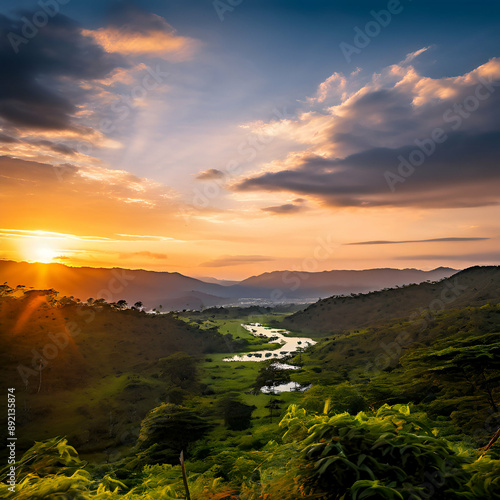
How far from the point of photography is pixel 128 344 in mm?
98875

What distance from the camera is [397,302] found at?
493ft

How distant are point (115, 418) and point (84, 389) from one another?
1815cm

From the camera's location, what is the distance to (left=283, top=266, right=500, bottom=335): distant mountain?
422ft

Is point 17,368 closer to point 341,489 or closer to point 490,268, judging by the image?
point 341,489

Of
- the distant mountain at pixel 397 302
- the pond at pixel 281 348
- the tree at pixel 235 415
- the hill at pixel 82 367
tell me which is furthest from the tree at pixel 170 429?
the distant mountain at pixel 397 302

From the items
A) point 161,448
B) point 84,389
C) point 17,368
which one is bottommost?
point 84,389

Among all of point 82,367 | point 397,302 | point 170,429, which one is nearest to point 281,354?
point 397,302

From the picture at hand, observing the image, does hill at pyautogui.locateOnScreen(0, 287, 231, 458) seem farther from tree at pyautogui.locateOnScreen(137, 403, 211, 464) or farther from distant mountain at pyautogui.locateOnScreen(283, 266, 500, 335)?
distant mountain at pyautogui.locateOnScreen(283, 266, 500, 335)

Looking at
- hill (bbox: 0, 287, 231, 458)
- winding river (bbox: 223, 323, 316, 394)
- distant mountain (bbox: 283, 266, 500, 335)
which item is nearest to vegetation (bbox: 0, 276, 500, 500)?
hill (bbox: 0, 287, 231, 458)

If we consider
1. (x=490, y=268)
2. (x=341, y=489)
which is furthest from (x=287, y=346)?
(x=341, y=489)

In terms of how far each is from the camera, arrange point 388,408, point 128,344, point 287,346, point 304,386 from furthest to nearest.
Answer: point 287,346 < point 128,344 < point 304,386 < point 388,408

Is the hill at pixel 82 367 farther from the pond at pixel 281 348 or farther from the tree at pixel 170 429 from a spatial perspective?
the tree at pixel 170 429

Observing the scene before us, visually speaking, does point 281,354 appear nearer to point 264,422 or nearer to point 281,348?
point 281,348

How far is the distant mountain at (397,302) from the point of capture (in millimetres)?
128500
